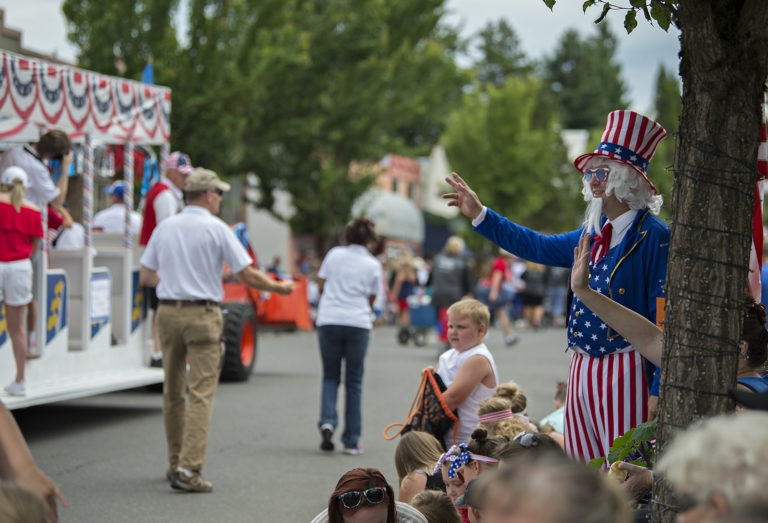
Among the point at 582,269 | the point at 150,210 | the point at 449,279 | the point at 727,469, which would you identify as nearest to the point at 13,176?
the point at 150,210

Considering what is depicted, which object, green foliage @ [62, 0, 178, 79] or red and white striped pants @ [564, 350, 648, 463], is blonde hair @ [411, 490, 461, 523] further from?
green foliage @ [62, 0, 178, 79]

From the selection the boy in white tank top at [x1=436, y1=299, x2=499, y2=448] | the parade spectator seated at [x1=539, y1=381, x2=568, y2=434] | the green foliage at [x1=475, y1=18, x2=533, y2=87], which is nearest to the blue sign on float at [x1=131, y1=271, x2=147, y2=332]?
the boy in white tank top at [x1=436, y1=299, x2=499, y2=448]

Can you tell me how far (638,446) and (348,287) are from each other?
512 centimetres

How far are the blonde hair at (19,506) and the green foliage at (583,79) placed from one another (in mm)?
80238

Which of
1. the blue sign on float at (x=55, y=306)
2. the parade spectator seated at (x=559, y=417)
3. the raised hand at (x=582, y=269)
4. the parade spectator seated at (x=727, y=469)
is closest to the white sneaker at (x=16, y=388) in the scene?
the blue sign on float at (x=55, y=306)

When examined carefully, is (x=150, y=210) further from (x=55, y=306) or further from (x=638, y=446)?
(x=638, y=446)

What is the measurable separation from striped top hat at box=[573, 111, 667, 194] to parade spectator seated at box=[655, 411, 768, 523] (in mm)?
2206

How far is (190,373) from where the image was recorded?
6.66 metres

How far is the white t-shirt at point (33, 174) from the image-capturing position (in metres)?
8.32

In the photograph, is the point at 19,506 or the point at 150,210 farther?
the point at 150,210

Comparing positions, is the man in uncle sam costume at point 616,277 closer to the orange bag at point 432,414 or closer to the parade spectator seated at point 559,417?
the orange bag at point 432,414

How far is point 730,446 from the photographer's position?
1.61m

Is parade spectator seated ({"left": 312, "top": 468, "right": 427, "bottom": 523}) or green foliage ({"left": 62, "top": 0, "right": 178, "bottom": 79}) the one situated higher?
green foliage ({"left": 62, "top": 0, "right": 178, "bottom": 79})

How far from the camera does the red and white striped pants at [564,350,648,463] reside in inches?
145
